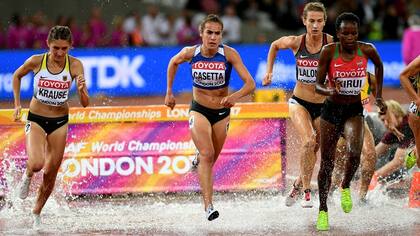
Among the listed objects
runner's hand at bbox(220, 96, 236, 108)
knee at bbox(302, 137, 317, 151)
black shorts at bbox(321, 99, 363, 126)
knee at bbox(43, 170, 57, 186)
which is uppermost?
runner's hand at bbox(220, 96, 236, 108)

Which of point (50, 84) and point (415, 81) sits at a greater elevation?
point (50, 84)

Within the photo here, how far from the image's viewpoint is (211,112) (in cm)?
1253

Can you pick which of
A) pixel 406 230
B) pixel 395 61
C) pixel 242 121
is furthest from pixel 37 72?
pixel 395 61

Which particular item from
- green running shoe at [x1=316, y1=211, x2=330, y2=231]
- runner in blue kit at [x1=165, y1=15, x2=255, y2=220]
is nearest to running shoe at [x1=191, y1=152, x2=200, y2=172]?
runner in blue kit at [x1=165, y1=15, x2=255, y2=220]

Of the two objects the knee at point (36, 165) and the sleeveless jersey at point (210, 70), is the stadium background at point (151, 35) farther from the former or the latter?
the sleeveless jersey at point (210, 70)

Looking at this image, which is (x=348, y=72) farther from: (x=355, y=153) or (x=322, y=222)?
(x=322, y=222)

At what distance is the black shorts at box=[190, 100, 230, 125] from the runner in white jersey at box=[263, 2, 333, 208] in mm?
731

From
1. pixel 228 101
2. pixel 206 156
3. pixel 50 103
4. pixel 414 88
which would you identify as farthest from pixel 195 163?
pixel 414 88

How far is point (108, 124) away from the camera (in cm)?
1445

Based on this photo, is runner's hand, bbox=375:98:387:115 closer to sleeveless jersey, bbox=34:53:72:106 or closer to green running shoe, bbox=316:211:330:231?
green running shoe, bbox=316:211:330:231

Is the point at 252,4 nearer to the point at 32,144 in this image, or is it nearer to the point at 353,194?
the point at 353,194

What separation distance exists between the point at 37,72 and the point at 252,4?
59.6 feet

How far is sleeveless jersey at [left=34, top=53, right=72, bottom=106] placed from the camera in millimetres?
12320

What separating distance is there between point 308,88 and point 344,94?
51.2 inches
